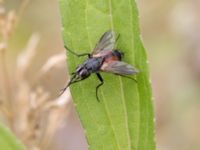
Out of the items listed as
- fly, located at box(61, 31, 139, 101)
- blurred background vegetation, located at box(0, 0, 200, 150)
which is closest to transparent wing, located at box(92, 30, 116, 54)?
fly, located at box(61, 31, 139, 101)

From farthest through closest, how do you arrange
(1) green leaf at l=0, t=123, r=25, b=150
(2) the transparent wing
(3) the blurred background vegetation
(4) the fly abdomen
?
(3) the blurred background vegetation < (4) the fly abdomen < (2) the transparent wing < (1) green leaf at l=0, t=123, r=25, b=150

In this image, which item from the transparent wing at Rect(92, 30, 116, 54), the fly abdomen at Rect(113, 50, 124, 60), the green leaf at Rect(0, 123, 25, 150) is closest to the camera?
the green leaf at Rect(0, 123, 25, 150)

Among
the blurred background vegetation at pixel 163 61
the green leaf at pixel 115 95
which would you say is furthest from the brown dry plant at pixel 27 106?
the blurred background vegetation at pixel 163 61

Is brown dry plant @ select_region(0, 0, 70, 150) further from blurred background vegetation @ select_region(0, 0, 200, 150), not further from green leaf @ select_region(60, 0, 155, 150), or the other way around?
blurred background vegetation @ select_region(0, 0, 200, 150)

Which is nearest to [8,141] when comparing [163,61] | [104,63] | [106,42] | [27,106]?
[27,106]

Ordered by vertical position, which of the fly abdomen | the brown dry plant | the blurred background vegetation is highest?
the fly abdomen

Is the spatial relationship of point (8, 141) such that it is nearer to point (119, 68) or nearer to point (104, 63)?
point (119, 68)

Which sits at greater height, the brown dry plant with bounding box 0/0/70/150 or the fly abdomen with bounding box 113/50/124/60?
the fly abdomen with bounding box 113/50/124/60
